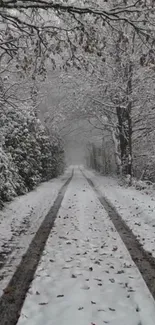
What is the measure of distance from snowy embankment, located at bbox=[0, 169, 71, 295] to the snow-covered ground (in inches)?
22.7

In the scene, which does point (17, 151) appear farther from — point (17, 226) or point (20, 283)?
point (20, 283)

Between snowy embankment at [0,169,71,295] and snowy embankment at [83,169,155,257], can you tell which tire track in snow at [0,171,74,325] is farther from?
snowy embankment at [83,169,155,257]

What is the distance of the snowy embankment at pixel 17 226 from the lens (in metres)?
7.23

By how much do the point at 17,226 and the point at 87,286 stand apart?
5.35 m

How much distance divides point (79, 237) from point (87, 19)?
16.8ft

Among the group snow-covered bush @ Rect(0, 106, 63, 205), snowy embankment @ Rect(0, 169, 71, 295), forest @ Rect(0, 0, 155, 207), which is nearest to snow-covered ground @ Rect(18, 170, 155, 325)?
snowy embankment @ Rect(0, 169, 71, 295)

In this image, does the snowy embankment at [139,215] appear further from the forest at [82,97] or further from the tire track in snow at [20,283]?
the forest at [82,97]

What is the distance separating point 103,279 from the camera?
6191 mm

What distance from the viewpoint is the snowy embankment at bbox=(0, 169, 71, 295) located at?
723cm

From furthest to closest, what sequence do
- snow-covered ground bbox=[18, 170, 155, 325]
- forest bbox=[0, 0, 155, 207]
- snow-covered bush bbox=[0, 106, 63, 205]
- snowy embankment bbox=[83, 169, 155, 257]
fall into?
snow-covered bush bbox=[0, 106, 63, 205] < snowy embankment bbox=[83, 169, 155, 257] < forest bbox=[0, 0, 155, 207] < snow-covered ground bbox=[18, 170, 155, 325]

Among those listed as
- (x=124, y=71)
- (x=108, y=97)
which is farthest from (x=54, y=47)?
(x=108, y=97)

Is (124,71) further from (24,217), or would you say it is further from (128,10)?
(128,10)

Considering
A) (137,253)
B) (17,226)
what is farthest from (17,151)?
(137,253)

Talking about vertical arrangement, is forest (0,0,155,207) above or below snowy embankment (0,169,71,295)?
above
